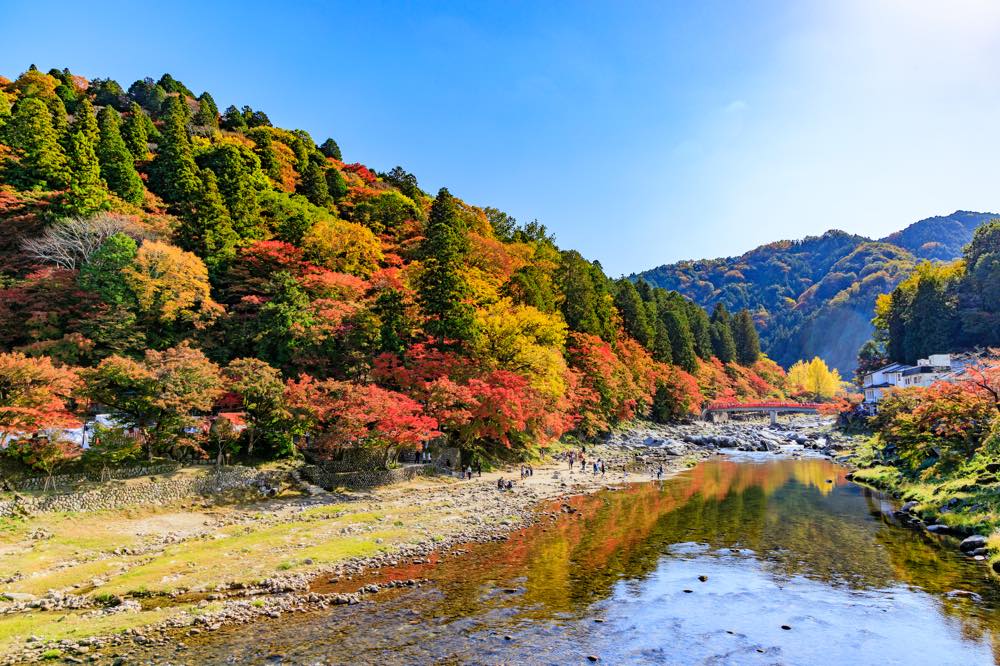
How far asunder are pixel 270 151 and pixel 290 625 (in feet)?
234

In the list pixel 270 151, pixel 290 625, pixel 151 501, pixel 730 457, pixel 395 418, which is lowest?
pixel 730 457

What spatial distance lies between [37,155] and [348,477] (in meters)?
40.7

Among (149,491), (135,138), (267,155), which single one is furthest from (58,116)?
(149,491)

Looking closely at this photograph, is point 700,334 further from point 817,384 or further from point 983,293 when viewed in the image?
point 817,384

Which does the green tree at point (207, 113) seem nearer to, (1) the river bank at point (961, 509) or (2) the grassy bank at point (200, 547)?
(2) the grassy bank at point (200, 547)

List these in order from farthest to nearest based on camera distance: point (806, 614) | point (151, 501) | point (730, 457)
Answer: point (730, 457), point (151, 501), point (806, 614)

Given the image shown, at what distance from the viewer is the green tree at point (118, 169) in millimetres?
48688

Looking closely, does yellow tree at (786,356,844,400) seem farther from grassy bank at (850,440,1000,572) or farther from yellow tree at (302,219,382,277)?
yellow tree at (302,219,382,277)

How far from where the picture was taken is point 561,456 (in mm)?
53906

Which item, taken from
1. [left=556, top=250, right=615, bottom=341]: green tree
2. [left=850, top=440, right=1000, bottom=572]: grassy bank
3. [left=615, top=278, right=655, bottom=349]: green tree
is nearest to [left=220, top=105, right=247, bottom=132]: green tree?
[left=556, top=250, right=615, bottom=341]: green tree

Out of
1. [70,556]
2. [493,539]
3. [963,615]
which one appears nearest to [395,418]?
[493,539]

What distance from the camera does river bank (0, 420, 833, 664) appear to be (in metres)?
14.5

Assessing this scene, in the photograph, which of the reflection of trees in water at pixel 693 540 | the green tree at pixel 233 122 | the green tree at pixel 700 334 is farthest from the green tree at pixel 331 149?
the reflection of trees in water at pixel 693 540

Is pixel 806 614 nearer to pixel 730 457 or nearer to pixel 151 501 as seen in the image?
pixel 151 501
